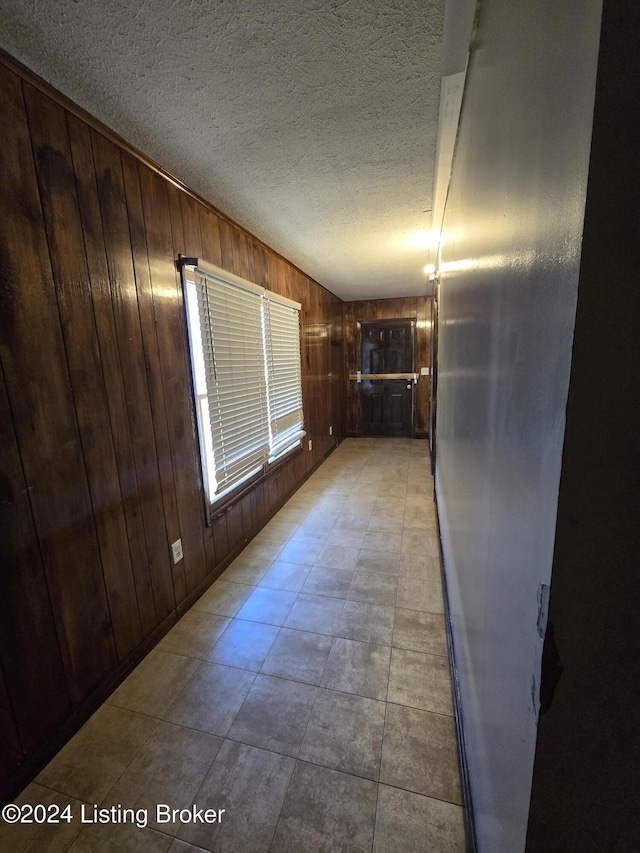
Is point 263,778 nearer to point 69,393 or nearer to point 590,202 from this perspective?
point 69,393

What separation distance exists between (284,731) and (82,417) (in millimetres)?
1415

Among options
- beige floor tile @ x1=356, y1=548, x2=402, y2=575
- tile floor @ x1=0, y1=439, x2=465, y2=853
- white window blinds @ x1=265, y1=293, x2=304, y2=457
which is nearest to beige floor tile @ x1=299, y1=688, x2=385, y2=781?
tile floor @ x1=0, y1=439, x2=465, y2=853

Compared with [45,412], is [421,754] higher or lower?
lower

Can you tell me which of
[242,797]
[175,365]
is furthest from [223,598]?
[175,365]

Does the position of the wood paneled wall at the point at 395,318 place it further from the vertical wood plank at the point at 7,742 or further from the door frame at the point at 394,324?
the vertical wood plank at the point at 7,742

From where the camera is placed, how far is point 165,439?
5.84 feet

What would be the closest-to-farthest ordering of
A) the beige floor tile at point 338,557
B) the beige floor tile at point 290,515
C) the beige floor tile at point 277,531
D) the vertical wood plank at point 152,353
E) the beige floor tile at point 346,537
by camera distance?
the vertical wood plank at point 152,353 < the beige floor tile at point 338,557 < the beige floor tile at point 346,537 < the beige floor tile at point 277,531 < the beige floor tile at point 290,515

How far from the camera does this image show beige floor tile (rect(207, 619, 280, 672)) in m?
1.59

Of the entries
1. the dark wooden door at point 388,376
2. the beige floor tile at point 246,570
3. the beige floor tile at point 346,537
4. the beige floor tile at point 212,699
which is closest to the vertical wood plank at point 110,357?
the beige floor tile at point 212,699

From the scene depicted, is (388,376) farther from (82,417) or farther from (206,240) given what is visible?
(82,417)

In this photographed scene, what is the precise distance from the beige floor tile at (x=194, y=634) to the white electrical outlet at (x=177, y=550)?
330 millimetres

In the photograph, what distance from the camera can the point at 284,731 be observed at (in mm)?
1271

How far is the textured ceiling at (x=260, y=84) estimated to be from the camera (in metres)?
0.95

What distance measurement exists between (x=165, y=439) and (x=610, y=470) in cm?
180
